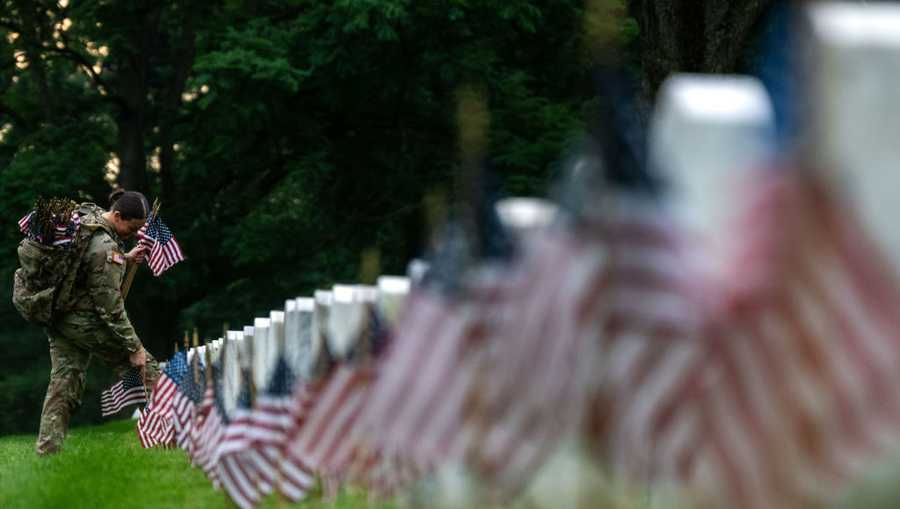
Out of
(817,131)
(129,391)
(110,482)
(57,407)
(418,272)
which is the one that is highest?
(817,131)

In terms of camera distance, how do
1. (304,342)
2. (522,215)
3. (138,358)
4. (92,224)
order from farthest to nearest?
(138,358)
(92,224)
(304,342)
(522,215)

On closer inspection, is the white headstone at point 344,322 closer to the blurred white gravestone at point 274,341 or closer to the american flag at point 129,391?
the blurred white gravestone at point 274,341

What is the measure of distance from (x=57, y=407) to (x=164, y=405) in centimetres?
81

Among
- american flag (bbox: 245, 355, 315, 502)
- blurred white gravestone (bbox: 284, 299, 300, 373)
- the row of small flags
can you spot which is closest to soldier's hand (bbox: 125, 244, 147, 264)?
blurred white gravestone (bbox: 284, 299, 300, 373)

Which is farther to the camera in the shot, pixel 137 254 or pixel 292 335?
pixel 137 254

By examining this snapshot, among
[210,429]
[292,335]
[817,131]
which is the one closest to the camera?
[817,131]

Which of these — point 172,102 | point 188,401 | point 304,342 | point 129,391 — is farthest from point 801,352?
point 172,102

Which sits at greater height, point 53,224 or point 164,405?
point 53,224

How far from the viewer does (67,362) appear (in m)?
15.1

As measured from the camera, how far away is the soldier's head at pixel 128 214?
49.0ft

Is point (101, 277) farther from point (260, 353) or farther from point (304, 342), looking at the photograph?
point (304, 342)

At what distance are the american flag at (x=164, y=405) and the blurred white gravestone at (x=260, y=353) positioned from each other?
13.4ft

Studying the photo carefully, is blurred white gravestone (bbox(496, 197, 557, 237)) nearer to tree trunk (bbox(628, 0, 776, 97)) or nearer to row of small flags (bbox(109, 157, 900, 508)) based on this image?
row of small flags (bbox(109, 157, 900, 508))

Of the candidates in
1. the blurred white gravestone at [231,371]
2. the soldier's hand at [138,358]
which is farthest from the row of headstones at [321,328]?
the soldier's hand at [138,358]
